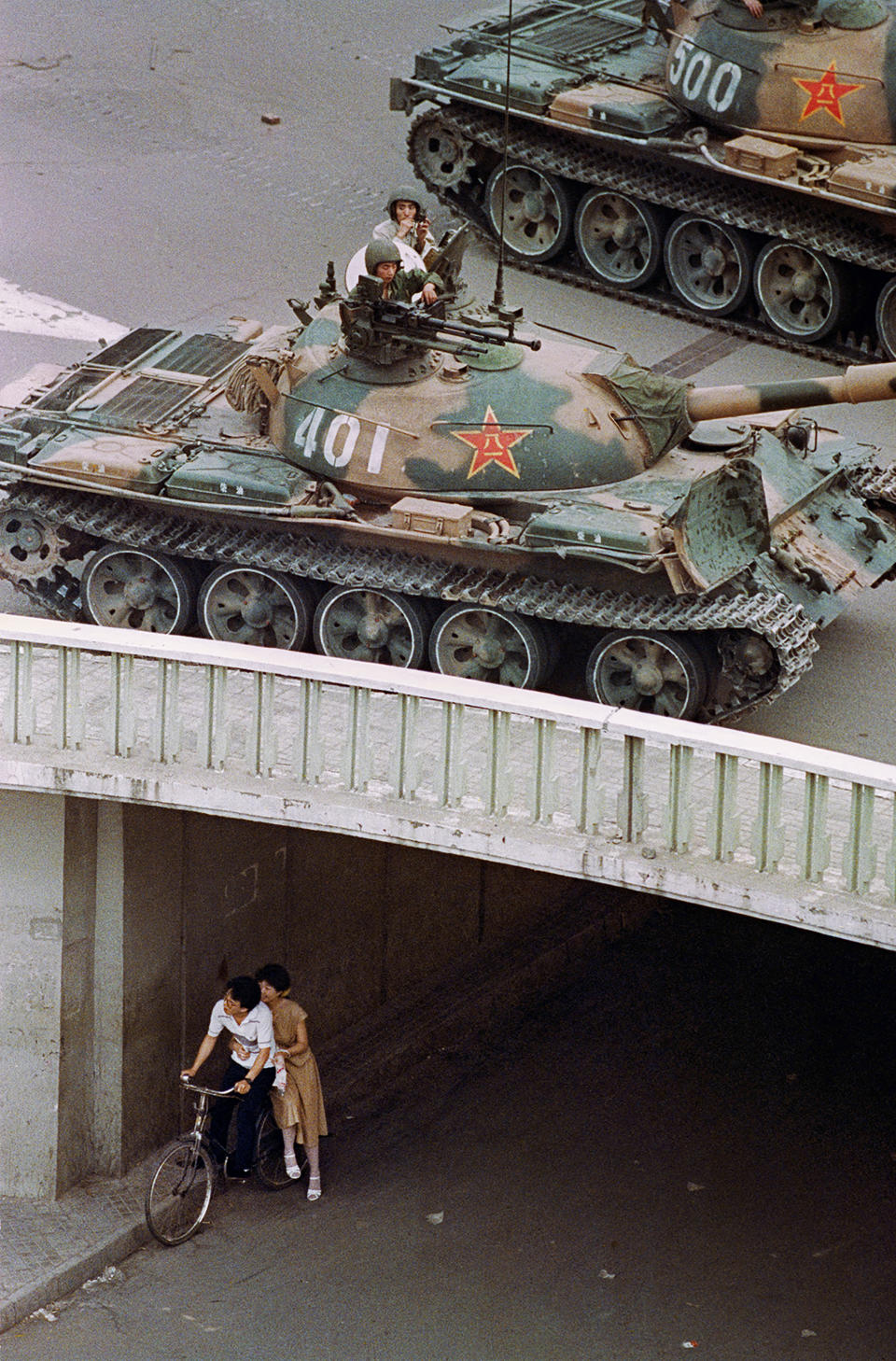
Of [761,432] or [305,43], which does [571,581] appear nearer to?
[761,432]

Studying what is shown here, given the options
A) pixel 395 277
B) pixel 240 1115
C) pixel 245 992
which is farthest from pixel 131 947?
pixel 395 277

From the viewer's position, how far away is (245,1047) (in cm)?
1744

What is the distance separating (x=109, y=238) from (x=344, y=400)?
8.23 metres

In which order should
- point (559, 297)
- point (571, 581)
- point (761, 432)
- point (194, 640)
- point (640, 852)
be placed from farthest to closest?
point (559, 297)
point (761, 432)
point (571, 581)
point (194, 640)
point (640, 852)

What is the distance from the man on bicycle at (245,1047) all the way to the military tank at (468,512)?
2743 millimetres

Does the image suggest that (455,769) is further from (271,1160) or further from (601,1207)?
(601,1207)

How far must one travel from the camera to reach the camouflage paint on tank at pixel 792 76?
2359cm

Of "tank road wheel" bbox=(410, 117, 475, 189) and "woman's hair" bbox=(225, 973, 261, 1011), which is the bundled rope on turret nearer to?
"woman's hair" bbox=(225, 973, 261, 1011)

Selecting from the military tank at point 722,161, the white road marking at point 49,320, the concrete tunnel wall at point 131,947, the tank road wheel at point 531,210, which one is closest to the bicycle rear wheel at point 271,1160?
the concrete tunnel wall at point 131,947

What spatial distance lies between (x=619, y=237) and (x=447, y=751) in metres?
10.4

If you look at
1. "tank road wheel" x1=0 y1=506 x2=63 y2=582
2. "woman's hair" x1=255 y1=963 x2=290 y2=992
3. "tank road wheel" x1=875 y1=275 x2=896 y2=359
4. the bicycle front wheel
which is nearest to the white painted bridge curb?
"woman's hair" x1=255 y1=963 x2=290 y2=992

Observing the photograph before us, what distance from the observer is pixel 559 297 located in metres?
24.8

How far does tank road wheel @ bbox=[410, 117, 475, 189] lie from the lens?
25.3 m

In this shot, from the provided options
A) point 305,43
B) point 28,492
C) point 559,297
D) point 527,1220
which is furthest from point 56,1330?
point 305,43
